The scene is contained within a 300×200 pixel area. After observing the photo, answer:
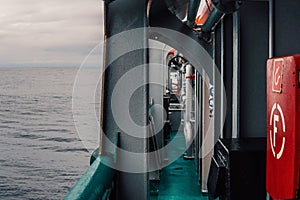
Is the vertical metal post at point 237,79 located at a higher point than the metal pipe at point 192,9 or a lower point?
Result: lower

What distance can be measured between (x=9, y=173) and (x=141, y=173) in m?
33.5

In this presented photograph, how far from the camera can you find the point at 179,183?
6.93 m

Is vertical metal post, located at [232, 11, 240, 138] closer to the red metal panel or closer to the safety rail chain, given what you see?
the safety rail chain

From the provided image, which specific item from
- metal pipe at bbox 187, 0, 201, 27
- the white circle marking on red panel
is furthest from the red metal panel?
metal pipe at bbox 187, 0, 201, 27

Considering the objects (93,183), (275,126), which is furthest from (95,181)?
(275,126)

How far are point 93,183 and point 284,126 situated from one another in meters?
0.99

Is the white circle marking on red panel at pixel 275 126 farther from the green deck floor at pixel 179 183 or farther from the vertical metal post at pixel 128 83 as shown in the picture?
the green deck floor at pixel 179 183

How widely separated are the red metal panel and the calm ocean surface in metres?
27.2

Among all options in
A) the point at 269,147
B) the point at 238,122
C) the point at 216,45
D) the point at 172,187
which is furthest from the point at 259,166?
the point at 172,187

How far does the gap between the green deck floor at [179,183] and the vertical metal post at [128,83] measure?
2.80 m

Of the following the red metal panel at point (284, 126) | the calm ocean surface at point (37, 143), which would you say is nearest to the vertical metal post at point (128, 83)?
the red metal panel at point (284, 126)

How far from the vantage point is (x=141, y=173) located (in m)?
2.98

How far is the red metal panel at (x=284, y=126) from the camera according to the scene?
1.30 metres

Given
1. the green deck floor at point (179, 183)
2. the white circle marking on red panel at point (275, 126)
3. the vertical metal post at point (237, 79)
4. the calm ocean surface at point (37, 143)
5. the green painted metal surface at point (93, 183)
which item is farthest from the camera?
the calm ocean surface at point (37, 143)
